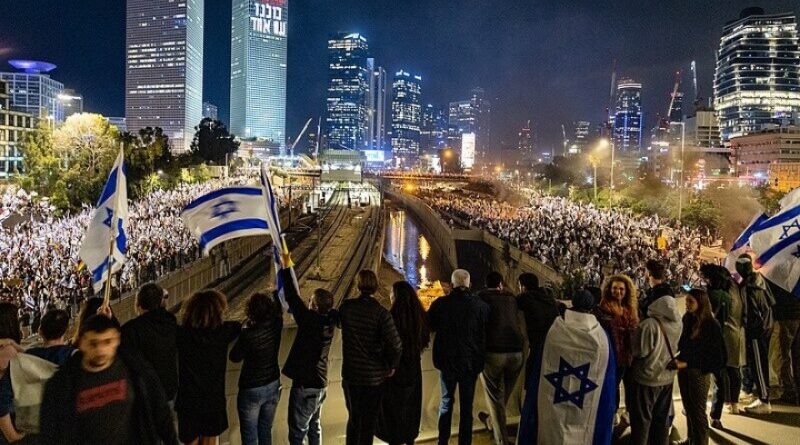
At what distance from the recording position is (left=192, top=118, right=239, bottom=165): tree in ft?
318

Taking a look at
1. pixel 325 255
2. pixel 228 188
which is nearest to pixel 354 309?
pixel 228 188

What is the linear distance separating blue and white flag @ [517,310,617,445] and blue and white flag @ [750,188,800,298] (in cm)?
371

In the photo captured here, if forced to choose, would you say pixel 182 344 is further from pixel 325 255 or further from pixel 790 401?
pixel 325 255

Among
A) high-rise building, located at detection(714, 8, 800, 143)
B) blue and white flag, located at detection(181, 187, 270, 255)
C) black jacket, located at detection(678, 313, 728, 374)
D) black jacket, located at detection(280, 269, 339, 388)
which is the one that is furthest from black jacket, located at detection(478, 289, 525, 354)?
high-rise building, located at detection(714, 8, 800, 143)

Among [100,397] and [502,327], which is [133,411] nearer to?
[100,397]

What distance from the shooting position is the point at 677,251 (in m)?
28.3

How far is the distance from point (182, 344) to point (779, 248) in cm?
658

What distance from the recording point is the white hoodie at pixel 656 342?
538 cm

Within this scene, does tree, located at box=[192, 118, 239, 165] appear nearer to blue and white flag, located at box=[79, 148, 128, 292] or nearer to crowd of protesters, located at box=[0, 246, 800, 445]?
blue and white flag, located at box=[79, 148, 128, 292]

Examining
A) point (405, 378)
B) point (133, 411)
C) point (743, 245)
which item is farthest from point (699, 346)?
point (133, 411)

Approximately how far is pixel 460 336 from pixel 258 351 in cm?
183

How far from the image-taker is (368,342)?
5266 millimetres

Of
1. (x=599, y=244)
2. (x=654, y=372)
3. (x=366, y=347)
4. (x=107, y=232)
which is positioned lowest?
(x=599, y=244)

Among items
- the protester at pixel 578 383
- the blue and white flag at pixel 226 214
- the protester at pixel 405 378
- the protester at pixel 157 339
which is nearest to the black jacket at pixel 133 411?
the protester at pixel 157 339
